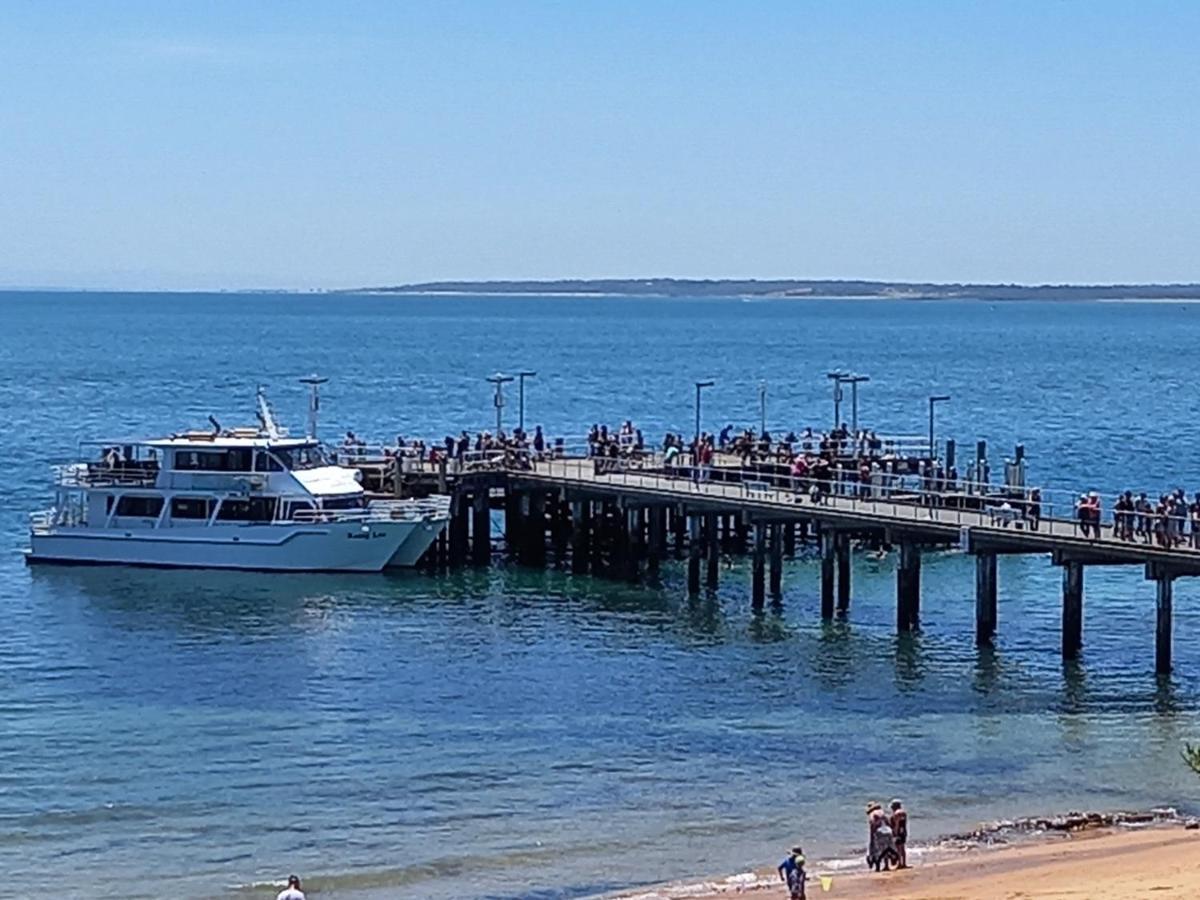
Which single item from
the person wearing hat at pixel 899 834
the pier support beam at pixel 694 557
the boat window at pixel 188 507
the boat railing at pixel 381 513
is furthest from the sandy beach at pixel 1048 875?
the boat window at pixel 188 507

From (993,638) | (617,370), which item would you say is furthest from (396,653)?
(617,370)

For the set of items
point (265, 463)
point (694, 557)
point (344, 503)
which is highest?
point (265, 463)

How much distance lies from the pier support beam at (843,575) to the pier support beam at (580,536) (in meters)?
8.84

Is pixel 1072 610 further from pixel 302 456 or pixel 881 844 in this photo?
pixel 302 456

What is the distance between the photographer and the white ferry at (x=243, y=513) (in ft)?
199

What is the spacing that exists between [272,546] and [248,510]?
4.03 feet

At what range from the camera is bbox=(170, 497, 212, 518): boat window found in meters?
61.3

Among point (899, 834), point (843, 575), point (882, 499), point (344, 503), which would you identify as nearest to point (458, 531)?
point (344, 503)

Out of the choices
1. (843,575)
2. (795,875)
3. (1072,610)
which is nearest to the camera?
(795,875)

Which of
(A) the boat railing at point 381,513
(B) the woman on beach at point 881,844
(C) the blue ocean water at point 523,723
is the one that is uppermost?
(A) the boat railing at point 381,513

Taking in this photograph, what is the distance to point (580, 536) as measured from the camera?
62906 mm

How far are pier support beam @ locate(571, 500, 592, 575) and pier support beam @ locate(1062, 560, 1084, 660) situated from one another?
1723 centimetres

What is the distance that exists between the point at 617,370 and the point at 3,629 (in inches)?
5381

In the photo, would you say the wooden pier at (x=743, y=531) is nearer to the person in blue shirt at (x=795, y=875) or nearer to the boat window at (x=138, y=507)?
the boat window at (x=138, y=507)
